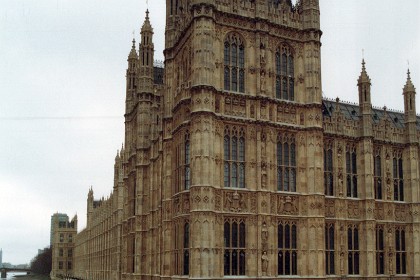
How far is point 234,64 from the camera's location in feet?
141


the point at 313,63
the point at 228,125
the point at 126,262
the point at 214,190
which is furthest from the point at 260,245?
the point at 126,262

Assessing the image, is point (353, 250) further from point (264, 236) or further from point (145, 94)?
point (145, 94)

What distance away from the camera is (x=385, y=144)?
164 ft

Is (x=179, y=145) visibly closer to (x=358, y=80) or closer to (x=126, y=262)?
(x=358, y=80)

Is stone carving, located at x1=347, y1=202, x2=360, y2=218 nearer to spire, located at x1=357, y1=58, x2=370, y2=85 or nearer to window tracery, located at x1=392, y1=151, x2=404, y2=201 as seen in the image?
window tracery, located at x1=392, y1=151, x2=404, y2=201

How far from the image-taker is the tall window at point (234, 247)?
39891mm

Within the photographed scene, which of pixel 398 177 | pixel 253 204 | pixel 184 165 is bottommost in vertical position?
pixel 253 204

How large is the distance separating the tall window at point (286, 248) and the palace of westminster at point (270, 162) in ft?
0.26

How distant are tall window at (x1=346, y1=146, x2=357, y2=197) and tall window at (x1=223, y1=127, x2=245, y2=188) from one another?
10961mm

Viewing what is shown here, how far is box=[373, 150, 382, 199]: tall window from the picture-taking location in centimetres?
4912

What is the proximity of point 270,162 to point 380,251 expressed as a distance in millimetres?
13867

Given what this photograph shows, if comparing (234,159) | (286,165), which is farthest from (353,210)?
(234,159)

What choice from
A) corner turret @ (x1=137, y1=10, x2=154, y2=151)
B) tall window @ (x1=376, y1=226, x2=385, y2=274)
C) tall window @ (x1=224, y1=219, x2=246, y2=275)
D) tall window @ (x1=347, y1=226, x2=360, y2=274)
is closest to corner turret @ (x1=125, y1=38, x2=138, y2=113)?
corner turret @ (x1=137, y1=10, x2=154, y2=151)

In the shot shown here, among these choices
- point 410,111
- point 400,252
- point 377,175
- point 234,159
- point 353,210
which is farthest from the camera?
point 410,111
